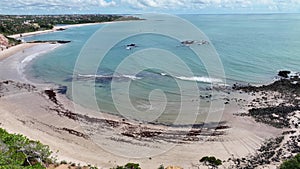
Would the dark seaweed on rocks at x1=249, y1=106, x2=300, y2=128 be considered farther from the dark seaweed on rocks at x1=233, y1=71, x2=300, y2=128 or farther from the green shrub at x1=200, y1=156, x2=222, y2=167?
the green shrub at x1=200, y1=156, x2=222, y2=167

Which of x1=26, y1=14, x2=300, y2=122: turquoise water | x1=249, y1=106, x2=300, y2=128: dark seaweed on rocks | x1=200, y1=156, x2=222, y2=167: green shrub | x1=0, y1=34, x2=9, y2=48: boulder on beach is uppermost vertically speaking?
x1=0, y1=34, x2=9, y2=48: boulder on beach

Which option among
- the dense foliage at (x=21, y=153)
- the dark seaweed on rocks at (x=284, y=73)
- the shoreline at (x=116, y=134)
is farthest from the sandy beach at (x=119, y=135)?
the dark seaweed on rocks at (x=284, y=73)

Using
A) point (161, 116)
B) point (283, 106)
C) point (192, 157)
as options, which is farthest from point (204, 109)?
point (192, 157)

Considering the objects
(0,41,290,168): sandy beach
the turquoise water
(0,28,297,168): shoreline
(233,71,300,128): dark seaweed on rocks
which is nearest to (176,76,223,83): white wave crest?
the turquoise water

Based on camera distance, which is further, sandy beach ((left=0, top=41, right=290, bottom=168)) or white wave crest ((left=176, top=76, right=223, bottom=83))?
white wave crest ((left=176, top=76, right=223, bottom=83))

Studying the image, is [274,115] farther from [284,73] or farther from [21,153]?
[21,153]

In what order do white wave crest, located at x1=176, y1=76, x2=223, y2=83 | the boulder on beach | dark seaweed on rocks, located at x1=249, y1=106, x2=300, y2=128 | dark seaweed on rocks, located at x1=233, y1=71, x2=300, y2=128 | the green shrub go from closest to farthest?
the green shrub, dark seaweed on rocks, located at x1=249, y1=106, x2=300, y2=128, dark seaweed on rocks, located at x1=233, y1=71, x2=300, y2=128, white wave crest, located at x1=176, y1=76, x2=223, y2=83, the boulder on beach

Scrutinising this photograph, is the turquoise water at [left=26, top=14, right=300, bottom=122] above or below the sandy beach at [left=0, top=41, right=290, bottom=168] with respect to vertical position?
above
